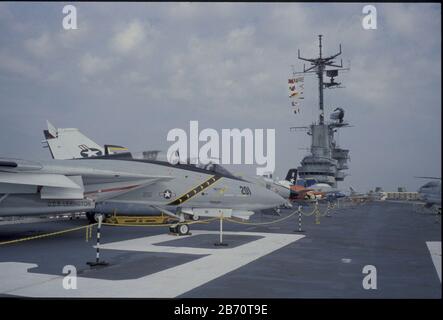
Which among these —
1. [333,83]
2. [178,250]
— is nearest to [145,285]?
[178,250]

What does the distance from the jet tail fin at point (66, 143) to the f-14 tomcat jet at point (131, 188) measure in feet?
34.3

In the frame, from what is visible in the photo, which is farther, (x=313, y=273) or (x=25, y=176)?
(x=25, y=176)

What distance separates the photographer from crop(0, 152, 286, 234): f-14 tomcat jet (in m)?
10.3

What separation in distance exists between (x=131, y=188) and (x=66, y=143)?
12.2 meters

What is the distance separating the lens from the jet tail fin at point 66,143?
72.5ft

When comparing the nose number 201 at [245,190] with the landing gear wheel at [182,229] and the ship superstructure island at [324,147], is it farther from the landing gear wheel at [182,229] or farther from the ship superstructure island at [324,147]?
the ship superstructure island at [324,147]

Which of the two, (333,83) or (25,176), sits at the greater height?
(333,83)

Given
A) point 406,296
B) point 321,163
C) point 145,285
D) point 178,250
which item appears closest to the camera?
point 406,296

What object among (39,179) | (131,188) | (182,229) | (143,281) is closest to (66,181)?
(39,179)

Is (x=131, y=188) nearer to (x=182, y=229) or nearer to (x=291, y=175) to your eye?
(x=182, y=229)

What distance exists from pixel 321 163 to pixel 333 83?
49.3ft

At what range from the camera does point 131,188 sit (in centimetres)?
1184
